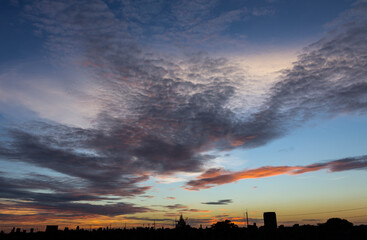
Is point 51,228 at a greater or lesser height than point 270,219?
lesser

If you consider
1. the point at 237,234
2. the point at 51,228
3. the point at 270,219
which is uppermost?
the point at 270,219

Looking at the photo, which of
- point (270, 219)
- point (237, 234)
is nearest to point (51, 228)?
point (237, 234)

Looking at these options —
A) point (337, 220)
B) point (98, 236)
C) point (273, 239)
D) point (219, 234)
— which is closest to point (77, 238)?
point (98, 236)

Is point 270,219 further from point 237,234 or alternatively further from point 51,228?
point 51,228

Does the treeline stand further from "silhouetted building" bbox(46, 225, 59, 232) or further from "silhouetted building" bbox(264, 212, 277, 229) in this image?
"silhouetted building" bbox(264, 212, 277, 229)

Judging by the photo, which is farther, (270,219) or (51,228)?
(51,228)

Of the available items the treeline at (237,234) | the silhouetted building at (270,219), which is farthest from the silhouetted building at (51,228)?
the silhouetted building at (270,219)

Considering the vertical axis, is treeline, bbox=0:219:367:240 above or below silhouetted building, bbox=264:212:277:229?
below

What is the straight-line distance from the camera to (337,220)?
1351 centimetres

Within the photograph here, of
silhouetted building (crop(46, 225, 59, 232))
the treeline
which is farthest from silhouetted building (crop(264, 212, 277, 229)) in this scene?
silhouetted building (crop(46, 225, 59, 232))

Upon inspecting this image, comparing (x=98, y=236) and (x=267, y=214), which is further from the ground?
(x=267, y=214)

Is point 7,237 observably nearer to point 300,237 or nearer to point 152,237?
point 152,237

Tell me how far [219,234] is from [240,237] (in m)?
2.45

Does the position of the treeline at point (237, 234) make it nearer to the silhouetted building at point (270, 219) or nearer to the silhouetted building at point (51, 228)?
the silhouetted building at point (51, 228)
